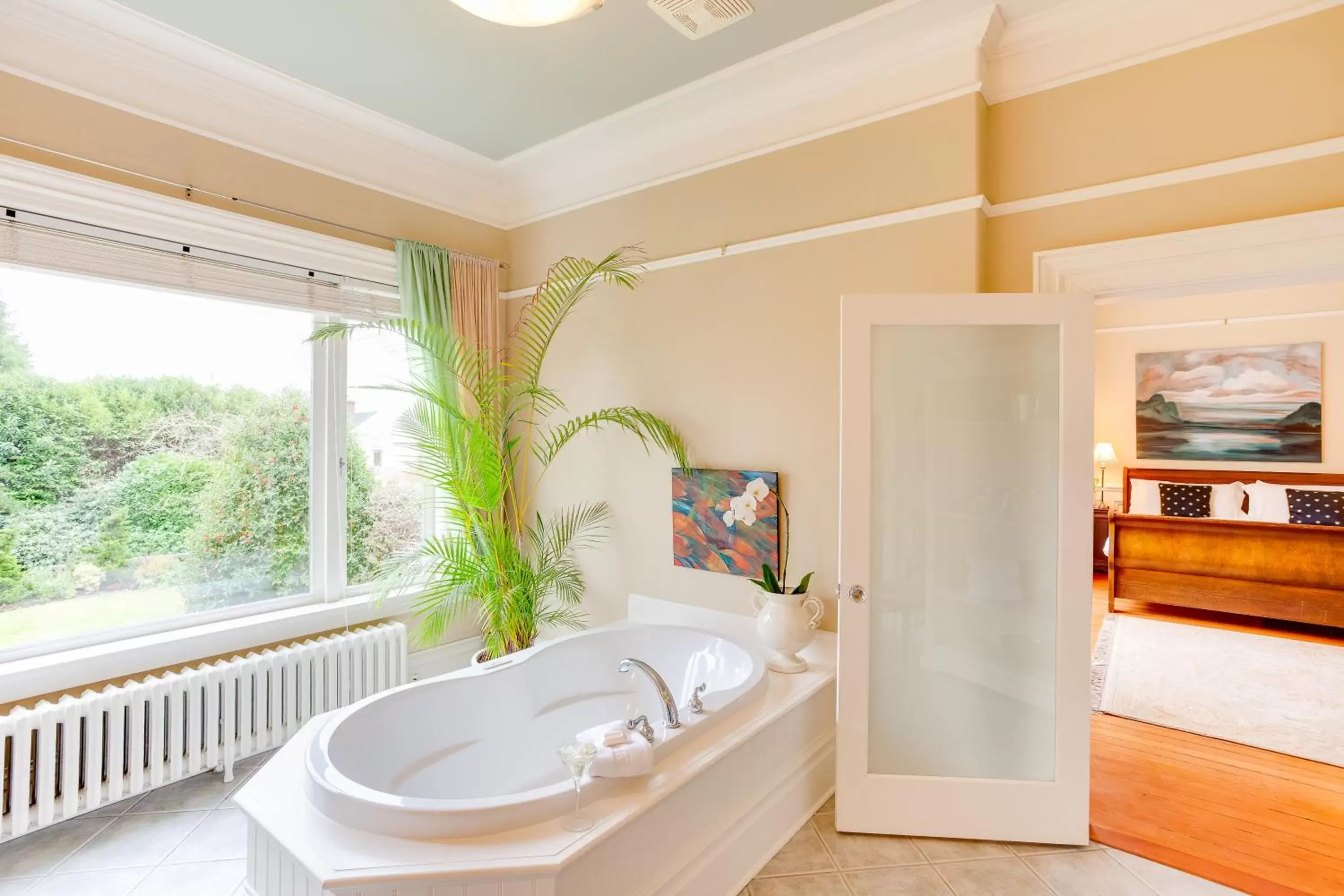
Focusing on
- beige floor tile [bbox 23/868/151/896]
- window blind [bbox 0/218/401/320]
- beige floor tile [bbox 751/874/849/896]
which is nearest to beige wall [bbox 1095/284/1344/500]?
beige floor tile [bbox 751/874/849/896]

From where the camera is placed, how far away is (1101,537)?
20.9 ft

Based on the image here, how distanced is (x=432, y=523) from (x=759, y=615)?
2.09 meters

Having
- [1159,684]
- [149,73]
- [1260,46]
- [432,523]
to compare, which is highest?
[149,73]

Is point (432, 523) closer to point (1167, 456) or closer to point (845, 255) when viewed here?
point (845, 255)

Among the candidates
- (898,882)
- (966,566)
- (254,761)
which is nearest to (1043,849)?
(898,882)

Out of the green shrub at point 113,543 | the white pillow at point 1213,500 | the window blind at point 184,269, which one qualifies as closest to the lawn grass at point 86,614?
the green shrub at point 113,543

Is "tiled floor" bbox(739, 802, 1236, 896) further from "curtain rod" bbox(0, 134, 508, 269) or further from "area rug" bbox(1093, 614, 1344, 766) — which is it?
"curtain rod" bbox(0, 134, 508, 269)

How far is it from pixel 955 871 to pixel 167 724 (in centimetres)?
295

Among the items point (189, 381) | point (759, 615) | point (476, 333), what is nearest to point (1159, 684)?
point (759, 615)

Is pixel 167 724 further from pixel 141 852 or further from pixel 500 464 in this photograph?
pixel 500 464

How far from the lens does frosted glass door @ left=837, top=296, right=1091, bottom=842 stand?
220 cm

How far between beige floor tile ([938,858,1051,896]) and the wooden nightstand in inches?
195

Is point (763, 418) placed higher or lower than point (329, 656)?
higher

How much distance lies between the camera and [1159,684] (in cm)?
363
